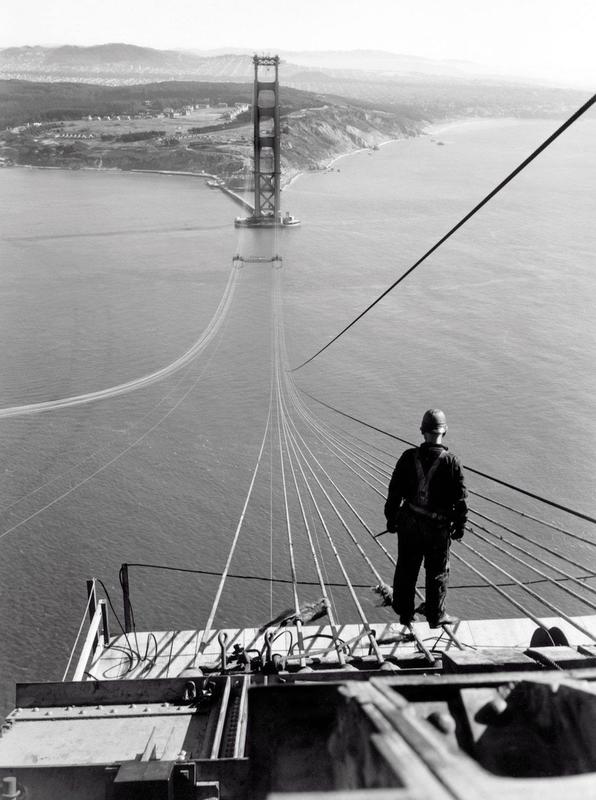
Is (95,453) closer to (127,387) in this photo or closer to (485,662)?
(127,387)

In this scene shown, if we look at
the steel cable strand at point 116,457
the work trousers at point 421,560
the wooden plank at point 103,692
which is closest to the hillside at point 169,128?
the steel cable strand at point 116,457

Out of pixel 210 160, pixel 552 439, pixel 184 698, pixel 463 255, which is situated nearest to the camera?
pixel 184 698

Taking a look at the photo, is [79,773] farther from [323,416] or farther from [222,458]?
[323,416]

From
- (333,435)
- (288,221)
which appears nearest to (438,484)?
(333,435)

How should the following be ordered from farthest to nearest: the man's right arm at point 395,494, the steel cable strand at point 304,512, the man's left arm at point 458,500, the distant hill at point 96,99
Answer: the distant hill at point 96,99 → the steel cable strand at point 304,512 → the man's right arm at point 395,494 → the man's left arm at point 458,500

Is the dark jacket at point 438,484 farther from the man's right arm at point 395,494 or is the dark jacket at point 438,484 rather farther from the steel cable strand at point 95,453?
the steel cable strand at point 95,453

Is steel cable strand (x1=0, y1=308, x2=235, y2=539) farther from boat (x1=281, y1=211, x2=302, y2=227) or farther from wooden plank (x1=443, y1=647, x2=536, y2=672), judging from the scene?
boat (x1=281, y1=211, x2=302, y2=227)

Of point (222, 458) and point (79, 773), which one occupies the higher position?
point (79, 773)

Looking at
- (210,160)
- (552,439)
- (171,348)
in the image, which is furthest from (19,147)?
(552,439)
